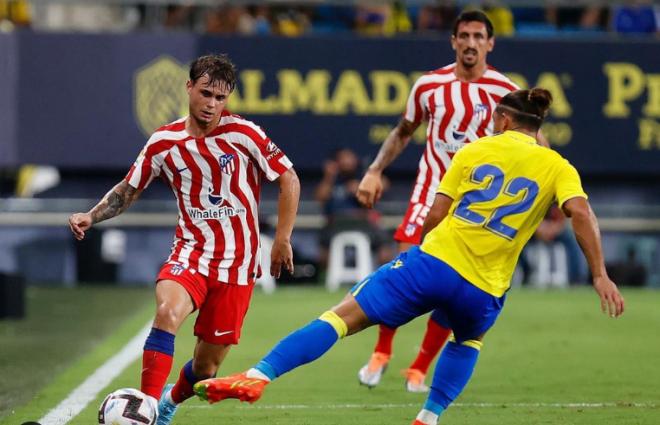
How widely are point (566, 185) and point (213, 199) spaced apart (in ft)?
6.31

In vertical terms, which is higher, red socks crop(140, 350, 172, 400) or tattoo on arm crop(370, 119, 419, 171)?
tattoo on arm crop(370, 119, 419, 171)

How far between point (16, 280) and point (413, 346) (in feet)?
15.5

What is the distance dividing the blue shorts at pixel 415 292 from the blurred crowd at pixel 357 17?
1346 cm

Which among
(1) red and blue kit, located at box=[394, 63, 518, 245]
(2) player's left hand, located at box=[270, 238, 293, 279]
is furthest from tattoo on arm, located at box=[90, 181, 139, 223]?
(1) red and blue kit, located at box=[394, 63, 518, 245]

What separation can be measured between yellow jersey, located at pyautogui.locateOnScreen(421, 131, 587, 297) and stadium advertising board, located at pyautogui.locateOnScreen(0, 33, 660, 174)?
42.6 feet

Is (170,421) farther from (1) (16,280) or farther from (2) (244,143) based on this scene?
(1) (16,280)

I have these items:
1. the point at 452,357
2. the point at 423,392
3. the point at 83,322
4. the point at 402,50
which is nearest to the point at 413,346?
the point at 423,392

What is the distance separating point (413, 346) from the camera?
12.8m

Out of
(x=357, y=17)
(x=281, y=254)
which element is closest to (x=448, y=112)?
(x=281, y=254)

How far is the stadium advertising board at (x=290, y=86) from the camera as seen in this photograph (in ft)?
65.6

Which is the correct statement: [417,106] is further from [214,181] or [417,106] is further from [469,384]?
[214,181]

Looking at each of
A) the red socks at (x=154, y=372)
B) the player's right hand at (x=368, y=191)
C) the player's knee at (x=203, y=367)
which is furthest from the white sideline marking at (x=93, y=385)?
the player's right hand at (x=368, y=191)

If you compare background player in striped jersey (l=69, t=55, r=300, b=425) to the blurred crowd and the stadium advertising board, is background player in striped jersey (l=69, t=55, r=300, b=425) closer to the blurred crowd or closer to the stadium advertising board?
the stadium advertising board

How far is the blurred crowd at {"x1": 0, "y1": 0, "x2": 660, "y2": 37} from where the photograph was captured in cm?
2030
